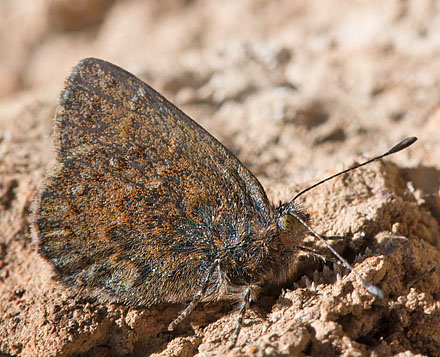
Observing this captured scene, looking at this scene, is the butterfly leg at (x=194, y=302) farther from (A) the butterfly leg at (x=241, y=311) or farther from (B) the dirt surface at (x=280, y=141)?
(A) the butterfly leg at (x=241, y=311)

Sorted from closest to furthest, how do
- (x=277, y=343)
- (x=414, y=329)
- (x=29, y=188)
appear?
(x=277, y=343) → (x=414, y=329) → (x=29, y=188)

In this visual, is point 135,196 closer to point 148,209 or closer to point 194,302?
point 148,209

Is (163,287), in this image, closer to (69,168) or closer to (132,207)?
(132,207)

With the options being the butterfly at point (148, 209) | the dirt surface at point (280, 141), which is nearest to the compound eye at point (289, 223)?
the butterfly at point (148, 209)

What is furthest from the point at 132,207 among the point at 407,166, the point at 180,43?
the point at 180,43

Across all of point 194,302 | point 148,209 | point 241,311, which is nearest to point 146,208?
point 148,209
